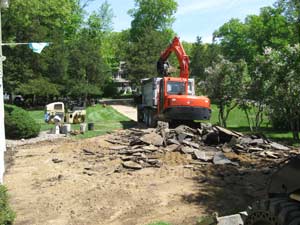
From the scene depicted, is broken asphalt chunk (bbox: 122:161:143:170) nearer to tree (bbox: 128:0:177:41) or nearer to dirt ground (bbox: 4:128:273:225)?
dirt ground (bbox: 4:128:273:225)

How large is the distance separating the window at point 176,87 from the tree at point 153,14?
153 feet

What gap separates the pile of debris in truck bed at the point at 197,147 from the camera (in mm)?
10969

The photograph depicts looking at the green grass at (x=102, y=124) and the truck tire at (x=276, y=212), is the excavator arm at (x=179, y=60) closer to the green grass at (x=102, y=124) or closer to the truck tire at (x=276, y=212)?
the green grass at (x=102, y=124)

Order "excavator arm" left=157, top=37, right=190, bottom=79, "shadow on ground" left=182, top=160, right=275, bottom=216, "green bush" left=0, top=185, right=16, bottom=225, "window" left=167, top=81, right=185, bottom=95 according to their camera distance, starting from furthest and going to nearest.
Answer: "excavator arm" left=157, top=37, right=190, bottom=79 → "window" left=167, top=81, right=185, bottom=95 → "shadow on ground" left=182, top=160, right=275, bottom=216 → "green bush" left=0, top=185, right=16, bottom=225

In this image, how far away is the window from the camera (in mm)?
18281

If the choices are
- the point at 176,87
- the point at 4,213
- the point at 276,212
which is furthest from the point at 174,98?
the point at 276,212

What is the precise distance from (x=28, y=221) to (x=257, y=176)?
5082 millimetres

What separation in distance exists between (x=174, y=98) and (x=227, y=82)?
15.1ft

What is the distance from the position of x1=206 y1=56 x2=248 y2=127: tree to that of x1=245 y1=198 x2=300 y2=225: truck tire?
15805mm

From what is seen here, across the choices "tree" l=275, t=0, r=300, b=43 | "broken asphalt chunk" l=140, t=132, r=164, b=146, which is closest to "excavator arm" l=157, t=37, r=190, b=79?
"tree" l=275, t=0, r=300, b=43

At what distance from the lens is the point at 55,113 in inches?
934

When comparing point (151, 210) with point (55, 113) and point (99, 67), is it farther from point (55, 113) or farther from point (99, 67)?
point (99, 67)

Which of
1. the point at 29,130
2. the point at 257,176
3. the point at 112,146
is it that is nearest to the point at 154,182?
the point at 257,176

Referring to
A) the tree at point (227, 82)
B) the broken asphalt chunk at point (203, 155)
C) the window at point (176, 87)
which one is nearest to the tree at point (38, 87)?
the tree at point (227, 82)
